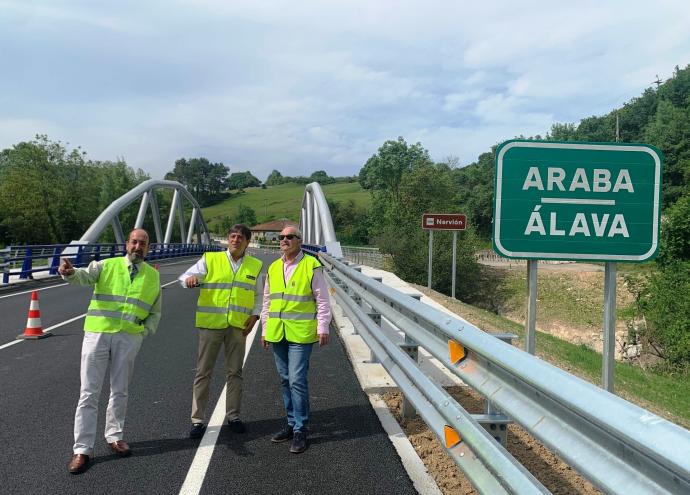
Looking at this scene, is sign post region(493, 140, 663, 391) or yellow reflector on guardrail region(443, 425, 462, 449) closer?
yellow reflector on guardrail region(443, 425, 462, 449)

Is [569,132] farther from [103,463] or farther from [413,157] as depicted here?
[103,463]

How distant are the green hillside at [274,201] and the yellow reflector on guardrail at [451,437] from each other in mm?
118970

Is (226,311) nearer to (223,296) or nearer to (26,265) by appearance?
(223,296)

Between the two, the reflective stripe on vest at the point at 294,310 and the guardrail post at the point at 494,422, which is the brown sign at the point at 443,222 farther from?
the guardrail post at the point at 494,422

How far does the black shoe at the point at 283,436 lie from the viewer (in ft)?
14.4

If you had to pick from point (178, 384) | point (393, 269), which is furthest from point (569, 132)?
point (178, 384)

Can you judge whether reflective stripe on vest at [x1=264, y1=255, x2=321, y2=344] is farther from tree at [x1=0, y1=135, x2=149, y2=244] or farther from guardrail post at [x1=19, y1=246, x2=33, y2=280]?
tree at [x1=0, y1=135, x2=149, y2=244]

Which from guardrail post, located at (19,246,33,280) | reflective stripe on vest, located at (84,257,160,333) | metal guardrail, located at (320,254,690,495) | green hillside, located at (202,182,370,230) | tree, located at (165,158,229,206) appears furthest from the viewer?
tree, located at (165,158,229,206)

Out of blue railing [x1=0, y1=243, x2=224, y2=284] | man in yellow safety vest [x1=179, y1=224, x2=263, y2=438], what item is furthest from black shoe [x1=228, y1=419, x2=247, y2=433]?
blue railing [x1=0, y1=243, x2=224, y2=284]

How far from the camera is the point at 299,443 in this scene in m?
4.19

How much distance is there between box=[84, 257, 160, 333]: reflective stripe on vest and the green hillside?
117678 mm

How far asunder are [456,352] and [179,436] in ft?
8.45

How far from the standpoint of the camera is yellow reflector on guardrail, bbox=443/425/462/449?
9.80ft

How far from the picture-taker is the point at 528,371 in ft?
6.81
